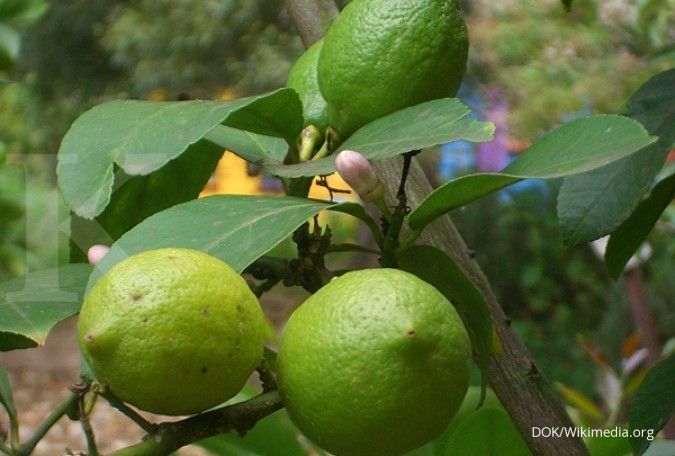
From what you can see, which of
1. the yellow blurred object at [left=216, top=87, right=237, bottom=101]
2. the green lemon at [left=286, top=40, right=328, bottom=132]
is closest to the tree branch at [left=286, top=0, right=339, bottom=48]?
the green lemon at [left=286, top=40, right=328, bottom=132]

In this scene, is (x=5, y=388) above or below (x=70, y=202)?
below

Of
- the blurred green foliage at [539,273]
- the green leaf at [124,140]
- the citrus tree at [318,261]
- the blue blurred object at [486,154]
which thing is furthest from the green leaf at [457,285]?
the blurred green foliage at [539,273]

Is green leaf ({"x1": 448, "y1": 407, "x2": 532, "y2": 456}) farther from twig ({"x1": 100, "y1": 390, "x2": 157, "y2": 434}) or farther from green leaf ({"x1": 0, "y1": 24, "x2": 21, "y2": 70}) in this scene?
green leaf ({"x1": 0, "y1": 24, "x2": 21, "y2": 70})

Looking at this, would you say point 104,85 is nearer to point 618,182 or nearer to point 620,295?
point 620,295

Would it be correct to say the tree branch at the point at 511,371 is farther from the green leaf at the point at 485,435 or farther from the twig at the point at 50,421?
the twig at the point at 50,421

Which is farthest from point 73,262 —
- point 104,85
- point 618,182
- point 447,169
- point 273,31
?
point 104,85
